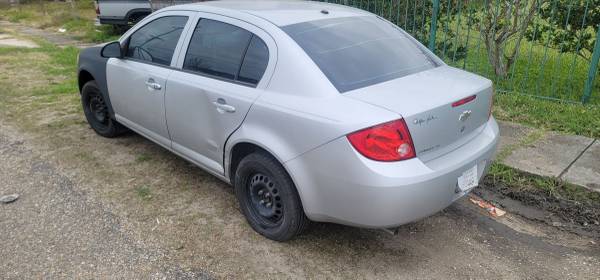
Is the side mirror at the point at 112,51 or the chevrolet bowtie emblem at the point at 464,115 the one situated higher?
the side mirror at the point at 112,51

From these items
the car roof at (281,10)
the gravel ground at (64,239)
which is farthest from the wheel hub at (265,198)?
the car roof at (281,10)

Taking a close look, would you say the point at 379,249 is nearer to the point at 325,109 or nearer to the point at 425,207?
the point at 425,207

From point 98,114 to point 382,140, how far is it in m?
3.78

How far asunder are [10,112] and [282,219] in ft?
15.8

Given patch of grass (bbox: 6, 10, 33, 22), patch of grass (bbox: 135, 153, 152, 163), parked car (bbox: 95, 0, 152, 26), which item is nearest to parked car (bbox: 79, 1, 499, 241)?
patch of grass (bbox: 135, 153, 152, 163)

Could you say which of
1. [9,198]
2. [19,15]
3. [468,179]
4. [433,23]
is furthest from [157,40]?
[19,15]

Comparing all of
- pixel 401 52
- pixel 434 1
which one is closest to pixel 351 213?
pixel 401 52

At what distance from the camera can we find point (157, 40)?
4156 millimetres

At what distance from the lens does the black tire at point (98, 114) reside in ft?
16.9

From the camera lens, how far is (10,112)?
6.30 metres

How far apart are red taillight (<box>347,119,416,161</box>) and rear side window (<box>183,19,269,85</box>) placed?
92 centimetres

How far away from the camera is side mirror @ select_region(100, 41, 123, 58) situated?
4.46 m

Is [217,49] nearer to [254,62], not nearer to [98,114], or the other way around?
[254,62]

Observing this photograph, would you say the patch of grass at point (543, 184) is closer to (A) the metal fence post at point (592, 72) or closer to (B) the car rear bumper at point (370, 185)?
(B) the car rear bumper at point (370, 185)
